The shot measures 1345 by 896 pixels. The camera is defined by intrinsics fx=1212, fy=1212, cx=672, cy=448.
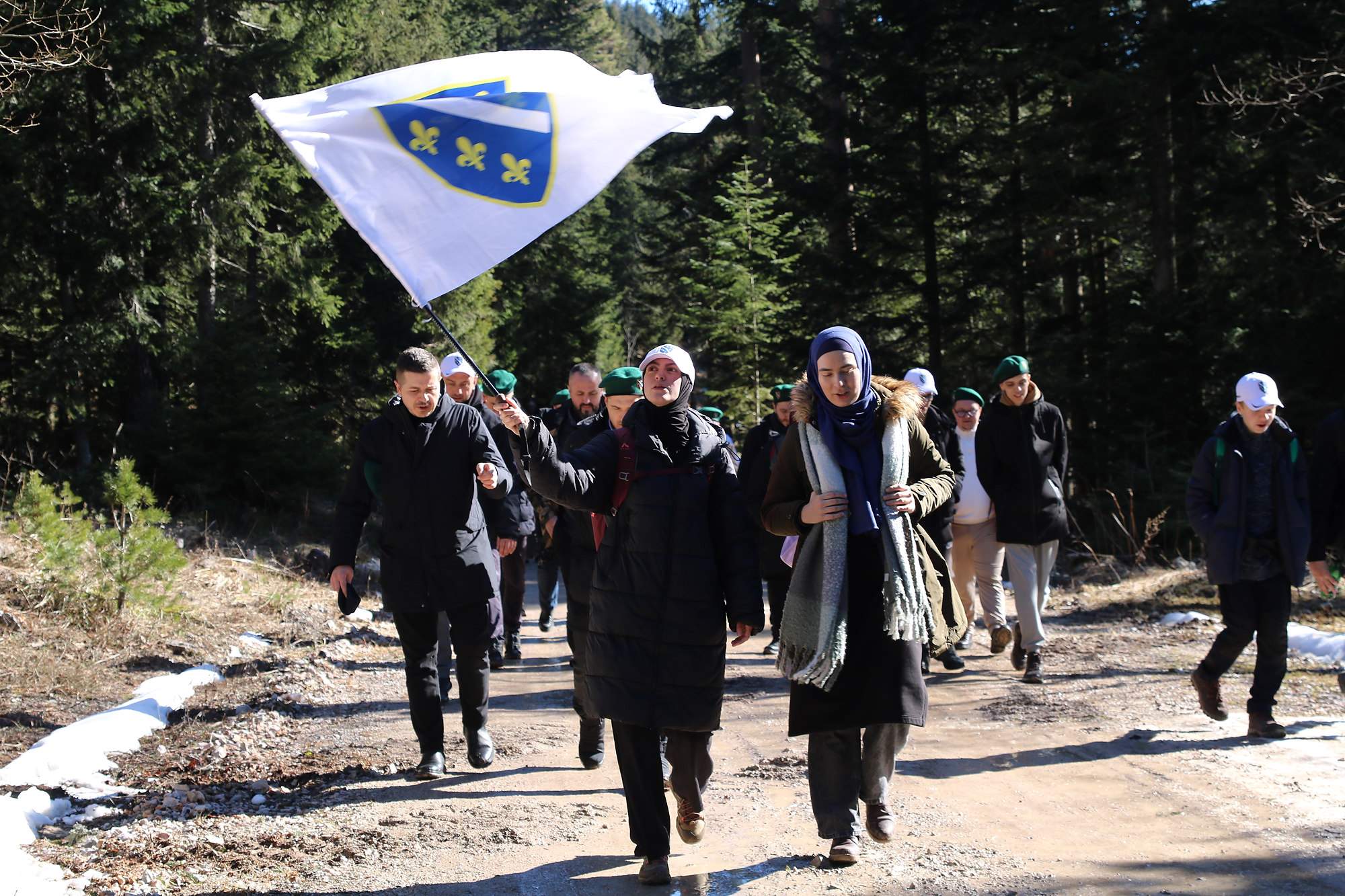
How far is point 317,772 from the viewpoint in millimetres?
6891

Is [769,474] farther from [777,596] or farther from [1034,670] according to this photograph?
[1034,670]

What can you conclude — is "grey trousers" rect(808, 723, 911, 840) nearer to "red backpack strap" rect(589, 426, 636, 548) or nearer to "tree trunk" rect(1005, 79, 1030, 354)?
"red backpack strap" rect(589, 426, 636, 548)

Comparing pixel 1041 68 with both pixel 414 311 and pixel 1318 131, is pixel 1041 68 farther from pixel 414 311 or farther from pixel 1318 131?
pixel 414 311

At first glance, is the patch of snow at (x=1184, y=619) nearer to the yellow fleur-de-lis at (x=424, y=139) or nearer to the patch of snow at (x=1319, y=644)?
the patch of snow at (x=1319, y=644)

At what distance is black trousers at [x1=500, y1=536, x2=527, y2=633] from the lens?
408 inches

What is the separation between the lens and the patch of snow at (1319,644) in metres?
9.01

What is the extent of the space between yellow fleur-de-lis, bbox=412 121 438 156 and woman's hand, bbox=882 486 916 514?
2505mm

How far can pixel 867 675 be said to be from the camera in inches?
194

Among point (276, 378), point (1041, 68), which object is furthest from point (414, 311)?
point (1041, 68)

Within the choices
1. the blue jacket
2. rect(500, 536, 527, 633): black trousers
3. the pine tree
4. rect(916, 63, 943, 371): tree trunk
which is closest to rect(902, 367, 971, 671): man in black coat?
the blue jacket

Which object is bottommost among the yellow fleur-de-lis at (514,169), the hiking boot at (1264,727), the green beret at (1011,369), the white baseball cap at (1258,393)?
the hiking boot at (1264,727)

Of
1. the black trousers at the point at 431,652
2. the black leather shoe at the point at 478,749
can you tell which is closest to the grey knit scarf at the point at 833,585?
the black trousers at the point at 431,652

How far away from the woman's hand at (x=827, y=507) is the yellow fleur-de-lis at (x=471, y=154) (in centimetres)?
213

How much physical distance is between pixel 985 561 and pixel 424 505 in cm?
479
